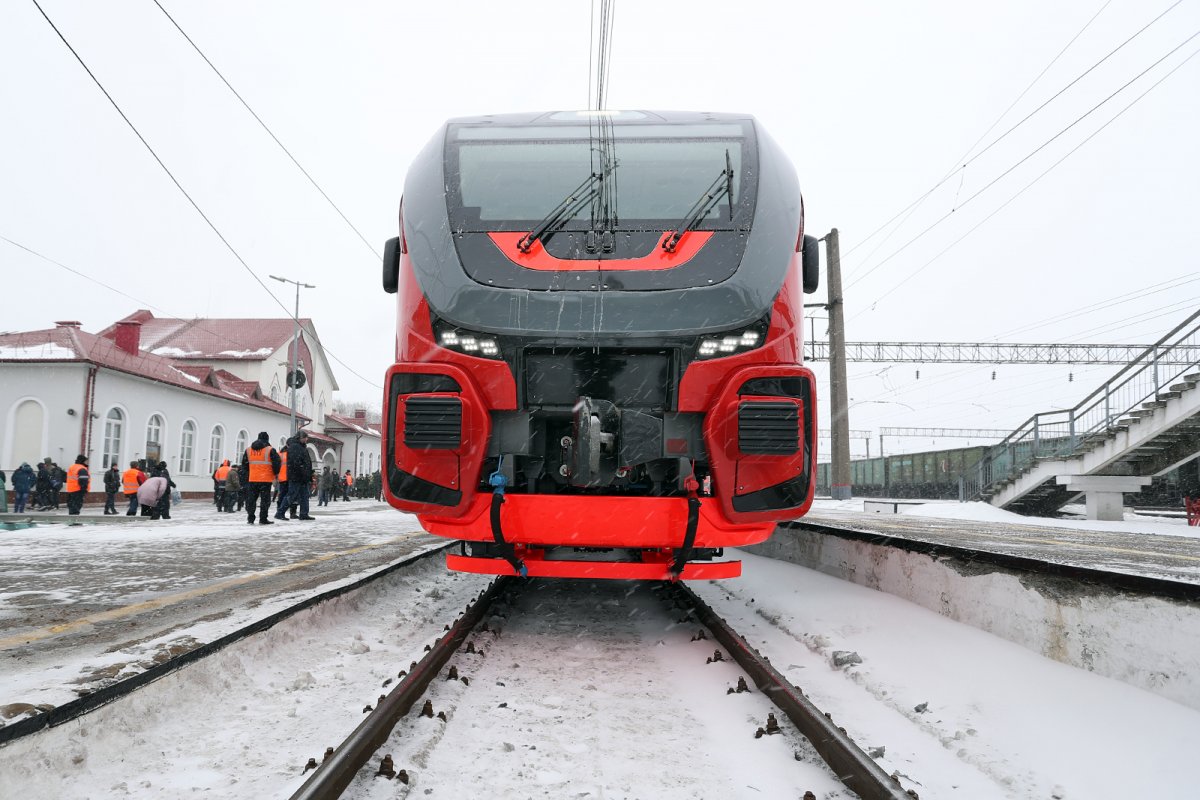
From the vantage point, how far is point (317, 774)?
6.49 feet

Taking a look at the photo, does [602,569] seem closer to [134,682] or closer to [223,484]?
[134,682]

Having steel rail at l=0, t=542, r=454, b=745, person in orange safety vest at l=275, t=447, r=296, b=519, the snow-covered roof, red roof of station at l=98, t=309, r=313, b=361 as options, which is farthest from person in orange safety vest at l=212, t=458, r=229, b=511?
the snow-covered roof

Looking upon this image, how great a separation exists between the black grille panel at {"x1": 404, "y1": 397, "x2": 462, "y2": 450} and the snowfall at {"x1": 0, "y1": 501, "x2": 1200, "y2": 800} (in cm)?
104

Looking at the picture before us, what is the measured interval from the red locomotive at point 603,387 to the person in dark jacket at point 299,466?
813 cm

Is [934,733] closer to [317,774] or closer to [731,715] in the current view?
[731,715]

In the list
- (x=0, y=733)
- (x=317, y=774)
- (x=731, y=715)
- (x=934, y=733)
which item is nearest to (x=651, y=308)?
(x=731, y=715)

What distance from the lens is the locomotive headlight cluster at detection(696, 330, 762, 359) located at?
366cm

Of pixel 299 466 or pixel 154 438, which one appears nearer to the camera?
pixel 299 466

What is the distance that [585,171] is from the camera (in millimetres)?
4281

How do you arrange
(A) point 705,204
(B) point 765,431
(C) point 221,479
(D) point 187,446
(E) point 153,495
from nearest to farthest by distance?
(B) point 765,431, (A) point 705,204, (E) point 153,495, (C) point 221,479, (D) point 187,446

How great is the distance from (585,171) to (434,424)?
70.3 inches

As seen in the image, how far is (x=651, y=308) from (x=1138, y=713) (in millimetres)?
2548

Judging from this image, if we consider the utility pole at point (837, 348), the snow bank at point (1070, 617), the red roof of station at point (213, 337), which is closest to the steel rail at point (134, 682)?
the snow bank at point (1070, 617)

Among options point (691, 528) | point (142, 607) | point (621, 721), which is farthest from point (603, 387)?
point (142, 607)
